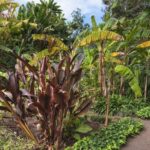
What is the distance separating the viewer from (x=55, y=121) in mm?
8102

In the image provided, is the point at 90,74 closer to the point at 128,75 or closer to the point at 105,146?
the point at 128,75

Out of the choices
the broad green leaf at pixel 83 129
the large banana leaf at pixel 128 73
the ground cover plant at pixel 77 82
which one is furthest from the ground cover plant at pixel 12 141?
the large banana leaf at pixel 128 73

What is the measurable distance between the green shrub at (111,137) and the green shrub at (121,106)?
2.22 meters

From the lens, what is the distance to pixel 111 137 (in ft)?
28.8

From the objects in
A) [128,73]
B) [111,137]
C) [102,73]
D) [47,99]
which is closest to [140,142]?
[111,137]

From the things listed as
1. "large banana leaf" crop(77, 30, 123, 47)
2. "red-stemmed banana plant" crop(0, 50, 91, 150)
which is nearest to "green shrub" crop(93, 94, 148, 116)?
"large banana leaf" crop(77, 30, 123, 47)

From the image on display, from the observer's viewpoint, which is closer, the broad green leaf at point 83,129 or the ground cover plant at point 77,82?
the ground cover plant at point 77,82

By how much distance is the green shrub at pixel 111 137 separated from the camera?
820 centimetres

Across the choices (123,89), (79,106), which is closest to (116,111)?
(123,89)

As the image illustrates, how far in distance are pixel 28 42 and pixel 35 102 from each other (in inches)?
589

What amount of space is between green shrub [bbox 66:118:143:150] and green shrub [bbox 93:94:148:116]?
2218mm

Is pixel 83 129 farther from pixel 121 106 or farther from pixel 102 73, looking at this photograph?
pixel 102 73

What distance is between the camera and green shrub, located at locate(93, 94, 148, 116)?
40.9 feet

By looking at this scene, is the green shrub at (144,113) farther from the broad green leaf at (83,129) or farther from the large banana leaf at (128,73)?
the broad green leaf at (83,129)
